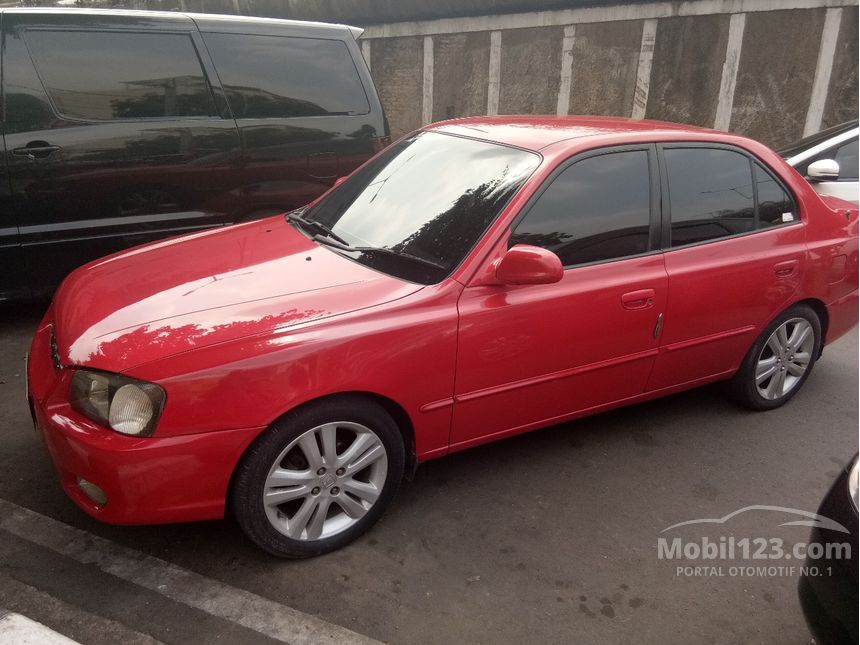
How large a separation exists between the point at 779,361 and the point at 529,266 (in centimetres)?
198

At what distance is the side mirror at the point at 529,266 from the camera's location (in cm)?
256

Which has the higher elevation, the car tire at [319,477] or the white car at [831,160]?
the white car at [831,160]

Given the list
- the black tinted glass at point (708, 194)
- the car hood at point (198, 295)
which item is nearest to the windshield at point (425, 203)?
the car hood at point (198, 295)

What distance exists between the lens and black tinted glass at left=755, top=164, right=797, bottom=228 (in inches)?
137

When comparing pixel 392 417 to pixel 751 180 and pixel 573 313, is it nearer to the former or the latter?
pixel 573 313

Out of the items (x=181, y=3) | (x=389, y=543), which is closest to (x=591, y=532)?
(x=389, y=543)

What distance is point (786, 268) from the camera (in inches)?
137

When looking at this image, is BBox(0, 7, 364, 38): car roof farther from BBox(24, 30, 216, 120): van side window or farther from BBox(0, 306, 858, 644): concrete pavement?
BBox(0, 306, 858, 644): concrete pavement

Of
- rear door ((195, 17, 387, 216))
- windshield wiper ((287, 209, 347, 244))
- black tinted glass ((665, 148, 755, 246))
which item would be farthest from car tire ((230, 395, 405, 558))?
rear door ((195, 17, 387, 216))

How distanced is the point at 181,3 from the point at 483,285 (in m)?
19.7

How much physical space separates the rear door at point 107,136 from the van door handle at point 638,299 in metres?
3.10

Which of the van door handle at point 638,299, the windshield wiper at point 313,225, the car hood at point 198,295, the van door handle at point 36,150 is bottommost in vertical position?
A: the van door handle at point 638,299

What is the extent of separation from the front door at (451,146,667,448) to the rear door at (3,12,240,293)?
287cm

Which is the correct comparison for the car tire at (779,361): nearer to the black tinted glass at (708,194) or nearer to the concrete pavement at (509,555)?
the concrete pavement at (509,555)
